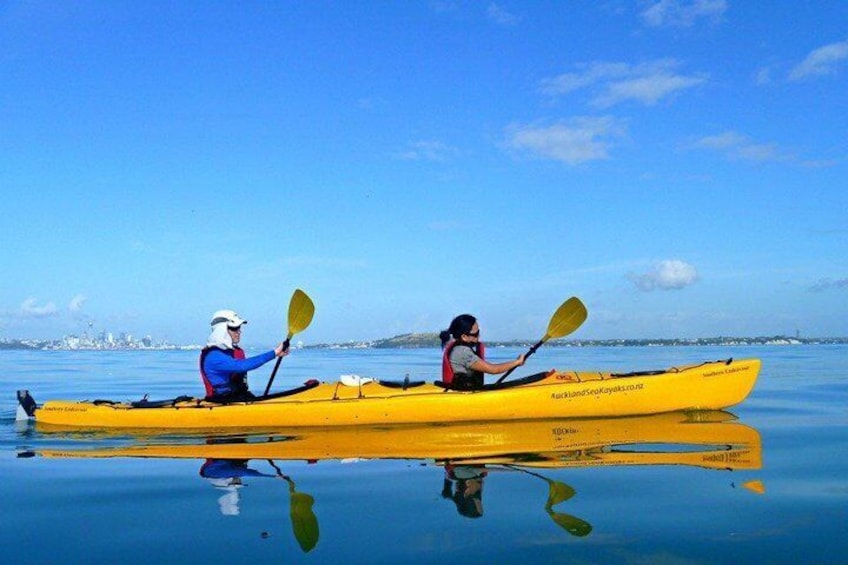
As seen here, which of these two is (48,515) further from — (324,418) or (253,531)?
(324,418)

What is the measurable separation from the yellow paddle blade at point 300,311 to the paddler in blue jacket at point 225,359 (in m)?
1.25

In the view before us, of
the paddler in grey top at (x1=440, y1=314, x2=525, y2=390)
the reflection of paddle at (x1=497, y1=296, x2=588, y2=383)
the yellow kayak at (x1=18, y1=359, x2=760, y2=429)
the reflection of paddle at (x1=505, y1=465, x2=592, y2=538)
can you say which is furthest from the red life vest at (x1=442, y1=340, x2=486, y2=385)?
the reflection of paddle at (x1=505, y1=465, x2=592, y2=538)

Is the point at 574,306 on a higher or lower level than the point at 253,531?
higher

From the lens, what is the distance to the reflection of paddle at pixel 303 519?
452cm

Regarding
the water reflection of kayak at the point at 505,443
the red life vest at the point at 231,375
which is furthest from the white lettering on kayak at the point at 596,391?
the red life vest at the point at 231,375

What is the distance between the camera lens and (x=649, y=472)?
6.33 m

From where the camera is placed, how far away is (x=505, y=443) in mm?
8188

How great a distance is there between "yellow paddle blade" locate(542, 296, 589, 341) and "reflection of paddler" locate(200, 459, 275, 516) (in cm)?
596

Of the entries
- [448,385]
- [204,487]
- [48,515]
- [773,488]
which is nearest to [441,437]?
[448,385]

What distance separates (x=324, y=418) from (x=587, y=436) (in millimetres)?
3523

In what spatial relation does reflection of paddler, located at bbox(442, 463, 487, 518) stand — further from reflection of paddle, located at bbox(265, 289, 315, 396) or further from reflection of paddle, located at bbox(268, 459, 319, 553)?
reflection of paddle, located at bbox(265, 289, 315, 396)

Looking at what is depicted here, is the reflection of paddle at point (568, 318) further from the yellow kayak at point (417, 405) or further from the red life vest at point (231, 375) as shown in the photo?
the red life vest at point (231, 375)

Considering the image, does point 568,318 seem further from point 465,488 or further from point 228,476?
point 228,476

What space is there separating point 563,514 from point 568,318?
705cm
